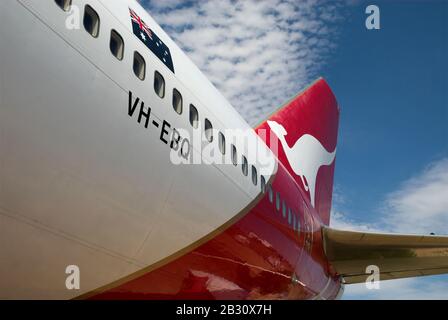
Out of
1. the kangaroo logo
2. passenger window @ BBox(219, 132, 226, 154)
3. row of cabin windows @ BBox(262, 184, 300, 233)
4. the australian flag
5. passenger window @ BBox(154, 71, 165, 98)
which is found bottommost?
row of cabin windows @ BBox(262, 184, 300, 233)

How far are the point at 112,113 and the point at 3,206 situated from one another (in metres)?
1.04

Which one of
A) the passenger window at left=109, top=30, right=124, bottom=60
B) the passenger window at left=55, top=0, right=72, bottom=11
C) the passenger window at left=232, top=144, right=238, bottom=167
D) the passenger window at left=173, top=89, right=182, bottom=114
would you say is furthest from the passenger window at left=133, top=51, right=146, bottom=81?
the passenger window at left=232, top=144, right=238, bottom=167

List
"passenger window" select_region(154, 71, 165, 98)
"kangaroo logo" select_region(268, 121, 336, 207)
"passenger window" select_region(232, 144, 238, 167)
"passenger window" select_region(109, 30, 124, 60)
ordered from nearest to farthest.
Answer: "passenger window" select_region(109, 30, 124, 60) < "passenger window" select_region(154, 71, 165, 98) < "passenger window" select_region(232, 144, 238, 167) < "kangaroo logo" select_region(268, 121, 336, 207)

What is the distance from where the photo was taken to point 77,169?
10.3 ft

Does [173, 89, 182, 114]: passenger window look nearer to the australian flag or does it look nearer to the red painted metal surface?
the australian flag

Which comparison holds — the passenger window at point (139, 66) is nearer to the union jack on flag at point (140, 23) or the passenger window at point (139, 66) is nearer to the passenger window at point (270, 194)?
the union jack on flag at point (140, 23)

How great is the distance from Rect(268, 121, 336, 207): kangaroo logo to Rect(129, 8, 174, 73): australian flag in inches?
269

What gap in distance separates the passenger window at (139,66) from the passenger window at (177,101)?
0.53 meters

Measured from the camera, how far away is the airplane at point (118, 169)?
2.83 metres

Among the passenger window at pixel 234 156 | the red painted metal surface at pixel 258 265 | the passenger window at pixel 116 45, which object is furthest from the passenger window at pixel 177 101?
the red painted metal surface at pixel 258 265

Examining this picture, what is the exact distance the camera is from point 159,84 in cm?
430

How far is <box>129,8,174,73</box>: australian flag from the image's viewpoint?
13.9 feet

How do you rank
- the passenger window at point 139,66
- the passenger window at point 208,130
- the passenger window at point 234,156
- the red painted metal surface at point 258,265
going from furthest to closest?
the passenger window at point 234,156, the passenger window at point 208,130, the red painted metal surface at point 258,265, the passenger window at point 139,66
